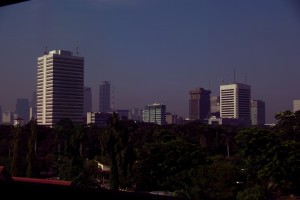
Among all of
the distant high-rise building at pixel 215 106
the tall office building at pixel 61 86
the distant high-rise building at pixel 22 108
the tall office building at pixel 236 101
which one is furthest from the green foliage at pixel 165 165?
the distant high-rise building at pixel 22 108

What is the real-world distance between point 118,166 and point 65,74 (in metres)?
41.2

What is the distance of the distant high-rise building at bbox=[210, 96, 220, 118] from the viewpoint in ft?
238

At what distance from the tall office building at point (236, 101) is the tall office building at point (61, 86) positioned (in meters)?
23.6

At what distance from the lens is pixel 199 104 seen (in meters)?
74.0

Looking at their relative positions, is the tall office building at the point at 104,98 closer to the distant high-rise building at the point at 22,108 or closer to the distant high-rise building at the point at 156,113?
the distant high-rise building at the point at 22,108

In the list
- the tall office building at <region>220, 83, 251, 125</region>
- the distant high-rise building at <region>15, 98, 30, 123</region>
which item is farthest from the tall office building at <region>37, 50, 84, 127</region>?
the distant high-rise building at <region>15, 98, 30, 123</region>

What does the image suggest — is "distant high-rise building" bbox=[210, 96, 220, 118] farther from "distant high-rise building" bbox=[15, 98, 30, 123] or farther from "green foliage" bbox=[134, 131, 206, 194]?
"green foliage" bbox=[134, 131, 206, 194]

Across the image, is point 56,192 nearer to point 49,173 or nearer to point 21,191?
point 21,191

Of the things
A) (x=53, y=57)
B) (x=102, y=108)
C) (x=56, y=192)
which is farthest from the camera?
(x=102, y=108)

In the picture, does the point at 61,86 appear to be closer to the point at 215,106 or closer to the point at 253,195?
the point at 215,106

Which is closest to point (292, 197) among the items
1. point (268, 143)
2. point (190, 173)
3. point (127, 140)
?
point (268, 143)

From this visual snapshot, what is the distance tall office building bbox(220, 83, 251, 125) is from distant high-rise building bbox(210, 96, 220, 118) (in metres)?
4.32

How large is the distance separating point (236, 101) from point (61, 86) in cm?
2580

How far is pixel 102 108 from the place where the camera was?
10169 centimetres
